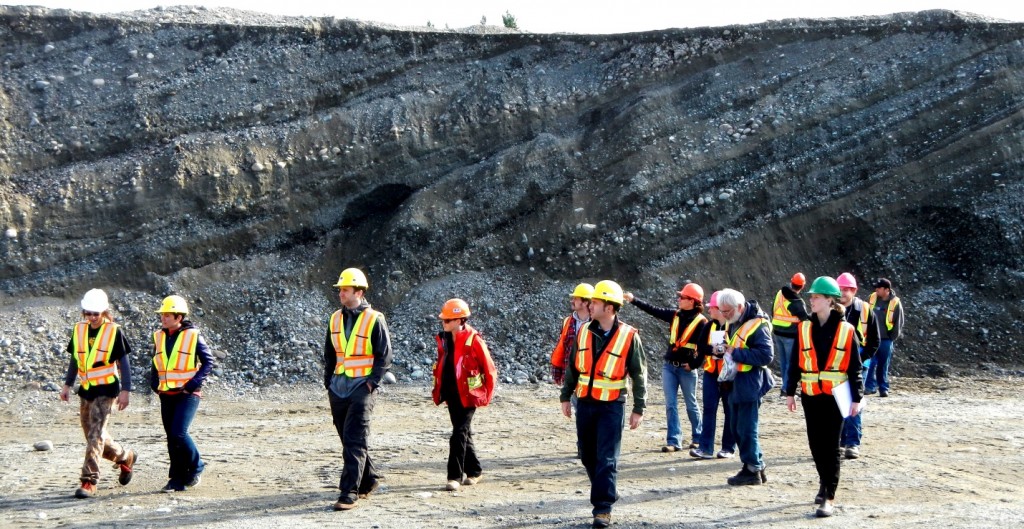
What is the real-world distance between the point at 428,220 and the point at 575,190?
284 cm

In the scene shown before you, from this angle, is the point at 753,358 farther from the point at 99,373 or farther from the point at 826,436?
the point at 99,373

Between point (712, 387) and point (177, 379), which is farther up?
point (177, 379)

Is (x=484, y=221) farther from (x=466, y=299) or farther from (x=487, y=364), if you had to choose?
(x=487, y=364)

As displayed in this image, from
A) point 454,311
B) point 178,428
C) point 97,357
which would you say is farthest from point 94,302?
point 454,311

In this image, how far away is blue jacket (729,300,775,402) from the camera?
352 inches

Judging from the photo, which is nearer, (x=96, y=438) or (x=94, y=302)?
(x=96, y=438)

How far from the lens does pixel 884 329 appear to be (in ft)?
46.5

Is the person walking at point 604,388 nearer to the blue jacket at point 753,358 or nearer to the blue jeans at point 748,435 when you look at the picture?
the blue jacket at point 753,358

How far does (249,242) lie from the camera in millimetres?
18500

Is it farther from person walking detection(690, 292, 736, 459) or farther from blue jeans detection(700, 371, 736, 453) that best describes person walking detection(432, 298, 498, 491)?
blue jeans detection(700, 371, 736, 453)

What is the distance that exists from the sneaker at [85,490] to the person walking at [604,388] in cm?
423

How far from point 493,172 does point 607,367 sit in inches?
475

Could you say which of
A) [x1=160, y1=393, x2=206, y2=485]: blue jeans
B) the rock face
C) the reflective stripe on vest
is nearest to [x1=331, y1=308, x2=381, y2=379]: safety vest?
[x1=160, y1=393, x2=206, y2=485]: blue jeans

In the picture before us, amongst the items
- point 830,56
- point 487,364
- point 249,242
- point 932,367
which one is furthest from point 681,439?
point 830,56
